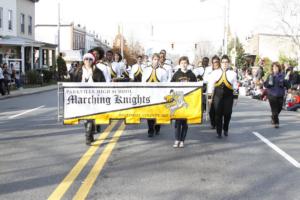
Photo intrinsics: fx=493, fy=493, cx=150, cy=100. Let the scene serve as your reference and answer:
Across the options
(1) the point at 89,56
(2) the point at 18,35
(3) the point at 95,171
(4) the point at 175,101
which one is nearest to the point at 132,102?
(4) the point at 175,101

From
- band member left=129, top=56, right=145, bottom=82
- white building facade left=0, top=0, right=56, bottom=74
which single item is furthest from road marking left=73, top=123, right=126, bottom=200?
white building facade left=0, top=0, right=56, bottom=74

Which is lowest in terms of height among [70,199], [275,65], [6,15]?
[70,199]

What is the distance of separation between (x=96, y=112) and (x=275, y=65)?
18.8ft

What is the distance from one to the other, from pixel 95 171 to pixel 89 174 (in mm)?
214

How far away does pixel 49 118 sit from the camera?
14766 mm

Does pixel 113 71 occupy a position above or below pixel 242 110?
above

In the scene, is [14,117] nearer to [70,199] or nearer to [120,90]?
[120,90]

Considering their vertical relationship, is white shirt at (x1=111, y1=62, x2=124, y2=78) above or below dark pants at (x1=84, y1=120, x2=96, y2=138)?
above

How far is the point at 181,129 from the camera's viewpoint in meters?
9.85

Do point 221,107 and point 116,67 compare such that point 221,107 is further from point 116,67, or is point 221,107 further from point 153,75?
point 116,67

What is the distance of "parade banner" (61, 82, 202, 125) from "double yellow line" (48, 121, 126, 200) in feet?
2.20

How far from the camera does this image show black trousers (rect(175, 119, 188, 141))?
32.2ft

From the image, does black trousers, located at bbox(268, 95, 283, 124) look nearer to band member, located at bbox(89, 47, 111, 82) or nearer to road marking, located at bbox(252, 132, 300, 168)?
road marking, located at bbox(252, 132, 300, 168)

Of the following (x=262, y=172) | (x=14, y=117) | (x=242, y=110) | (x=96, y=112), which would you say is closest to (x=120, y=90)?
(x=96, y=112)
